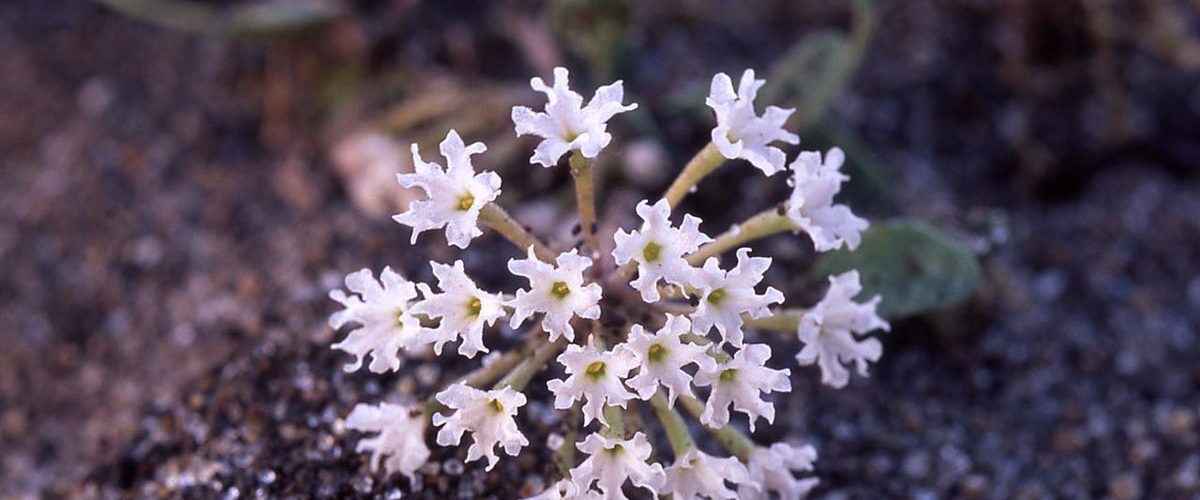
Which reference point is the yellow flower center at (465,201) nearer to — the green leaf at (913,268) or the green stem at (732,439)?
the green stem at (732,439)

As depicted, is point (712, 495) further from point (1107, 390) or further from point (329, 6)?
point (329, 6)

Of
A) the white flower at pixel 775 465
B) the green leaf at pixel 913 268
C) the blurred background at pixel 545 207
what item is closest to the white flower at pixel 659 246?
the white flower at pixel 775 465

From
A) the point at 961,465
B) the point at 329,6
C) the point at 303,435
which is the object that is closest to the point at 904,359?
the point at 961,465

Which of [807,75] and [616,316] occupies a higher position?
[807,75]

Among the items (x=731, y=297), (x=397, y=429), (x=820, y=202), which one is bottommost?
(x=397, y=429)

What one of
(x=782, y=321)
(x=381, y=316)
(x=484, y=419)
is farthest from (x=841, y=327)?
(x=381, y=316)

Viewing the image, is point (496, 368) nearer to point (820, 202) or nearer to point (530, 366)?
point (530, 366)

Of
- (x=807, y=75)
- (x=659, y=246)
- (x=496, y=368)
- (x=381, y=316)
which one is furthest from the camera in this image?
(x=807, y=75)
